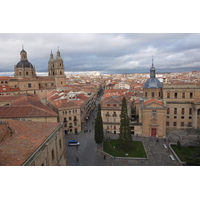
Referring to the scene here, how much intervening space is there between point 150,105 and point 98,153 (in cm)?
1328

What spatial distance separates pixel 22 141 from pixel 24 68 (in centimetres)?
6909

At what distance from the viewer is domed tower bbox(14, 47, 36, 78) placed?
7330cm

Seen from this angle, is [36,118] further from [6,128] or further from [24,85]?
[24,85]

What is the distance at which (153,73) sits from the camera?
3731 centimetres

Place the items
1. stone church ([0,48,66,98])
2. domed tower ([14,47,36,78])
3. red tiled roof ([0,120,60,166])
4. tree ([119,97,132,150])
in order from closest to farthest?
red tiled roof ([0,120,60,166])
tree ([119,97,132,150])
stone church ([0,48,66,98])
domed tower ([14,47,36,78])

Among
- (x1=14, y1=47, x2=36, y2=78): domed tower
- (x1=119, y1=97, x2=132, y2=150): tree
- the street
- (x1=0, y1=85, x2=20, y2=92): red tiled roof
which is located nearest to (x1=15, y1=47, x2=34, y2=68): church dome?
(x1=14, y1=47, x2=36, y2=78): domed tower

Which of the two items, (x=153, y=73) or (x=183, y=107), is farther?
(x=153, y=73)

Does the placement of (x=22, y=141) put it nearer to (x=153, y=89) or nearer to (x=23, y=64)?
(x=153, y=89)

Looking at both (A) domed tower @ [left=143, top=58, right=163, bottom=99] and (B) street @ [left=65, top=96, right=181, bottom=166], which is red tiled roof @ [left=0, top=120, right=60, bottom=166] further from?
(A) domed tower @ [left=143, top=58, right=163, bottom=99]

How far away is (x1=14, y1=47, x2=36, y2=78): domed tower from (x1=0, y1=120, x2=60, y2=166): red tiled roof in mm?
64305

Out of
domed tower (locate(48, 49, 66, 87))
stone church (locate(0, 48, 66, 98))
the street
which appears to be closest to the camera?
the street

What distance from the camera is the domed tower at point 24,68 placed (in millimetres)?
73300

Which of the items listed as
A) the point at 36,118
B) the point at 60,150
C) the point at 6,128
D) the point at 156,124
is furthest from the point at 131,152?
the point at 6,128

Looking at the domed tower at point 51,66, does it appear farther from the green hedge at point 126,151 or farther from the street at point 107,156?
the green hedge at point 126,151
